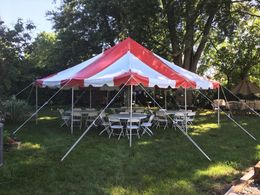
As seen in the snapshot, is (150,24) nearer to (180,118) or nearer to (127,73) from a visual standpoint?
(180,118)

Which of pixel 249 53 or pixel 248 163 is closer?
pixel 248 163

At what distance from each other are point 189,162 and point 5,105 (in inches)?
322

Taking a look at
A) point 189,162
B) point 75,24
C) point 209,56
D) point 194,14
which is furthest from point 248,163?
point 209,56

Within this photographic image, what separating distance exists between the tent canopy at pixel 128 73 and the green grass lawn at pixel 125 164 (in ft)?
5.14

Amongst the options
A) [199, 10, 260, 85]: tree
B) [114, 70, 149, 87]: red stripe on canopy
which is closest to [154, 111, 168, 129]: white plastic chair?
[114, 70, 149, 87]: red stripe on canopy

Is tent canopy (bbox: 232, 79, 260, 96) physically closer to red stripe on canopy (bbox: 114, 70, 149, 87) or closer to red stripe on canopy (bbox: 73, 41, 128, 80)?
red stripe on canopy (bbox: 73, 41, 128, 80)

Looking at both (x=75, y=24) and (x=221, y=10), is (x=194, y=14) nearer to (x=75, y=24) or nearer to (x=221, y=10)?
(x=221, y=10)

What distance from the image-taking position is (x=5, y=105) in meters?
13.1

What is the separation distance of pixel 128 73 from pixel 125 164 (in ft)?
9.71

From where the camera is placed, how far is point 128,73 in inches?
369

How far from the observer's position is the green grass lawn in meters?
5.70

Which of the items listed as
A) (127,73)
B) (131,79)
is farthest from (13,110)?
(131,79)

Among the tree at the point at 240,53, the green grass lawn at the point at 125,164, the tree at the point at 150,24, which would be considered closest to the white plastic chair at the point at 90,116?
the green grass lawn at the point at 125,164

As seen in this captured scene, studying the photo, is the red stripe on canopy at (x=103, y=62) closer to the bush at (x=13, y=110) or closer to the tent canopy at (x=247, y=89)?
the bush at (x=13, y=110)
